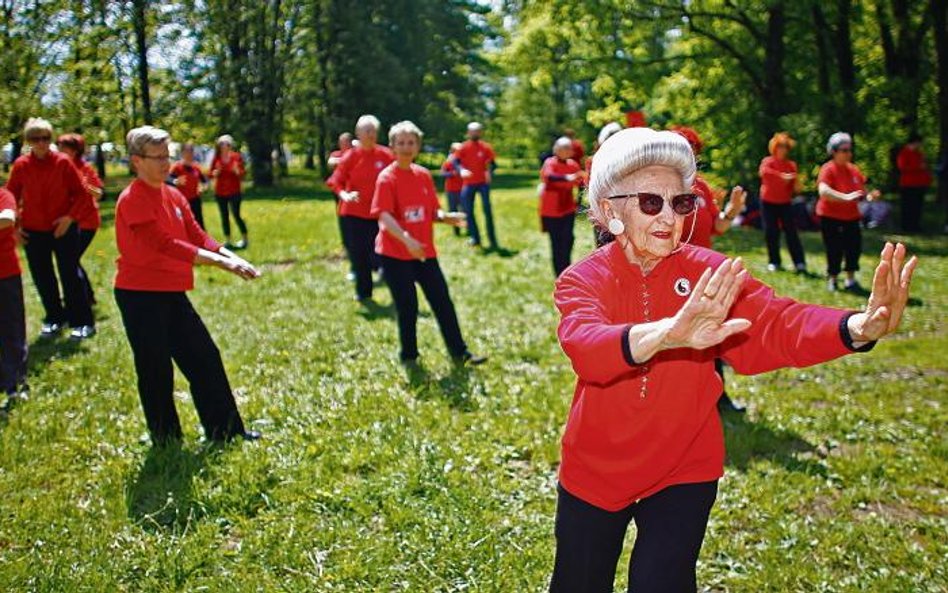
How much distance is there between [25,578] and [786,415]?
5204mm

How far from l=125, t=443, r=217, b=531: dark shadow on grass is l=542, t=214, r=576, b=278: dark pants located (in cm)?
650

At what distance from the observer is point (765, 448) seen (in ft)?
18.4

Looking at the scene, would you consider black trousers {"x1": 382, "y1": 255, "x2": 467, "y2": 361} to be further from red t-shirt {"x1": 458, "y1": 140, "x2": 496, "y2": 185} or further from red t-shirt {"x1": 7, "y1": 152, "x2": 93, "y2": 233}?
red t-shirt {"x1": 458, "y1": 140, "x2": 496, "y2": 185}

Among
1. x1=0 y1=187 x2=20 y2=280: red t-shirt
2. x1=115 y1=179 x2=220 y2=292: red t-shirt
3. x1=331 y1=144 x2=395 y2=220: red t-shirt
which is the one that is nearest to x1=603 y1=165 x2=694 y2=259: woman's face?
x1=115 y1=179 x2=220 y2=292: red t-shirt

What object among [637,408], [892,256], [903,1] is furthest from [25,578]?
[903,1]

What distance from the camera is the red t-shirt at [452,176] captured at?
15836 millimetres

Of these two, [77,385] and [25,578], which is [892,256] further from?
[77,385]

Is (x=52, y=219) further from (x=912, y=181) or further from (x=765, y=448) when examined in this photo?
(x=912, y=181)

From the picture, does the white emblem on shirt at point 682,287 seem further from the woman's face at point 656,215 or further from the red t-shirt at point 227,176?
the red t-shirt at point 227,176

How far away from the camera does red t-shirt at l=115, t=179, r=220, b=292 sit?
496 centimetres

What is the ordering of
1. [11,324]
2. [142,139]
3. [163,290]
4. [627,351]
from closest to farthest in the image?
[627,351]
[142,139]
[163,290]
[11,324]

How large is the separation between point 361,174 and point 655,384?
8258mm

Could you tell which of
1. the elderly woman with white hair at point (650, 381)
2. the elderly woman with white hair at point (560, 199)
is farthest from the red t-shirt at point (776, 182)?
the elderly woman with white hair at point (650, 381)

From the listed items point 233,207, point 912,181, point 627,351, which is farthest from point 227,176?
point 912,181
